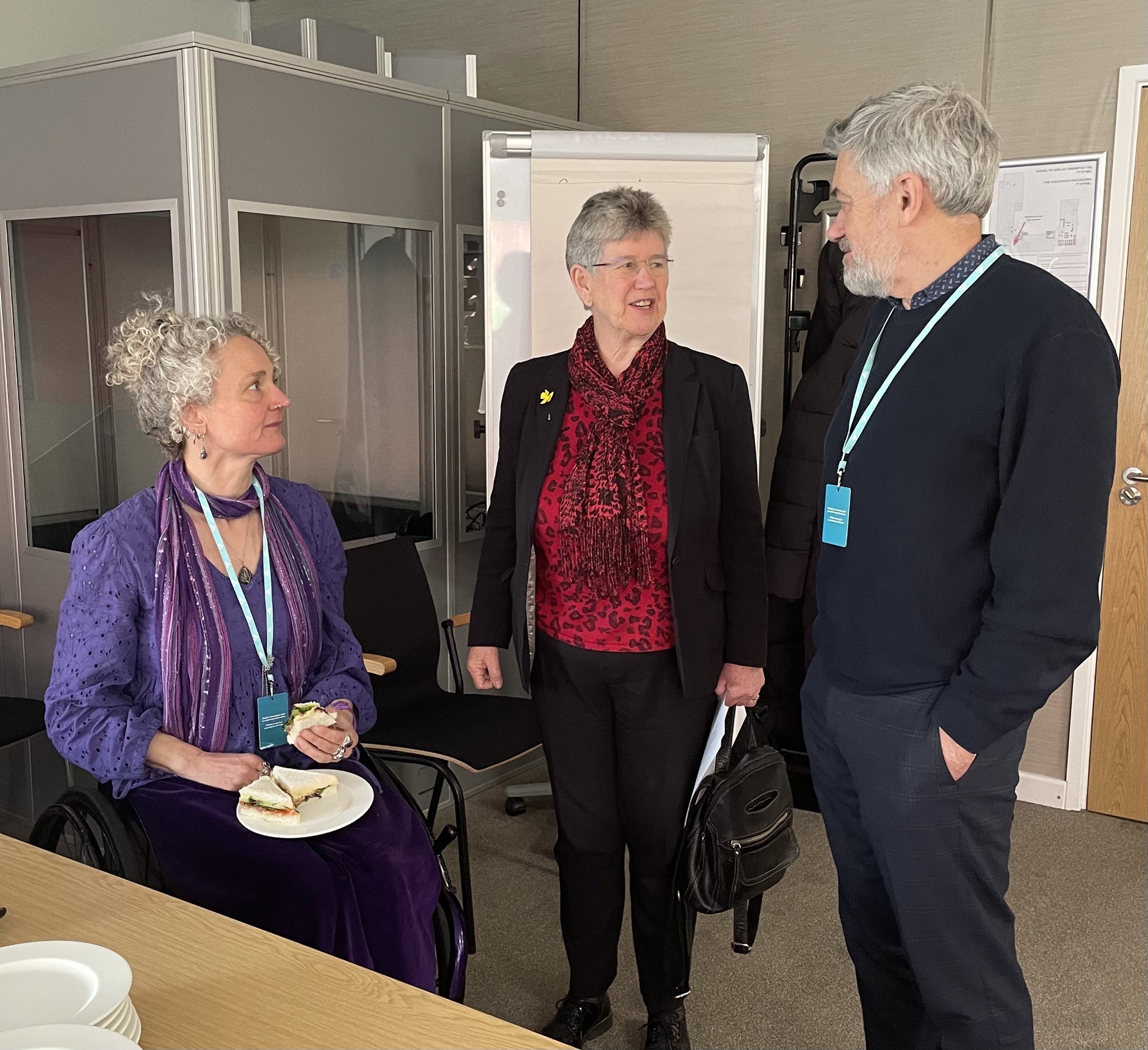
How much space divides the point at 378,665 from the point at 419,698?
0.40 metres

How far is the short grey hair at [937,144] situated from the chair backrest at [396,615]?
195 cm

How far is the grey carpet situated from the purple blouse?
982mm

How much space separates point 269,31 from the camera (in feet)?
10.8

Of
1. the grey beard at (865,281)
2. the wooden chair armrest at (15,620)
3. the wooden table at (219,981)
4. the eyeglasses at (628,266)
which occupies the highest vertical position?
the eyeglasses at (628,266)

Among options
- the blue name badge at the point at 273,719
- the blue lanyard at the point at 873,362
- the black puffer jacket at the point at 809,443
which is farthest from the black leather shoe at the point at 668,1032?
the black puffer jacket at the point at 809,443

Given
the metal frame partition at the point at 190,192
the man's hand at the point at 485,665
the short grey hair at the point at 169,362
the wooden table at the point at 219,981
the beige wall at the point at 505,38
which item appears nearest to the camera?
the wooden table at the point at 219,981

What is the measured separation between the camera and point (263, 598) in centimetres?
215

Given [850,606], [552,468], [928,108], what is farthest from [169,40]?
[850,606]

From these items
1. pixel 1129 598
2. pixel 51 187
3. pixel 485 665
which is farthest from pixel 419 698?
pixel 1129 598

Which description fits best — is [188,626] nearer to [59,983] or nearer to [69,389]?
[59,983]

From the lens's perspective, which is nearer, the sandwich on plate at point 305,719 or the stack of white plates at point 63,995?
the stack of white plates at point 63,995

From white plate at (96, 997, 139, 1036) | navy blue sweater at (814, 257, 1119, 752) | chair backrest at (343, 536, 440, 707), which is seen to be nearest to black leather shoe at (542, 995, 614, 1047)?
chair backrest at (343, 536, 440, 707)

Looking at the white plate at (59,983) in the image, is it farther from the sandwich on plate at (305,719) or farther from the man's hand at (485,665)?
the man's hand at (485,665)

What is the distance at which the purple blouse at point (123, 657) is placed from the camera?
78.4 inches
